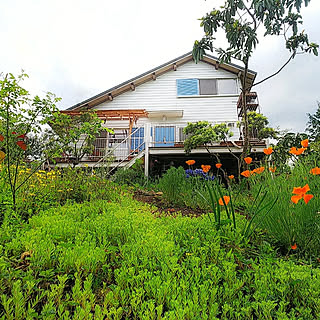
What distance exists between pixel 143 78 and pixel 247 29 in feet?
27.8

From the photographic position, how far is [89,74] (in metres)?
21.1

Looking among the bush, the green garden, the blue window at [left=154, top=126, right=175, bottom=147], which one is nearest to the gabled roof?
the blue window at [left=154, top=126, right=175, bottom=147]

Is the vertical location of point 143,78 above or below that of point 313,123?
above

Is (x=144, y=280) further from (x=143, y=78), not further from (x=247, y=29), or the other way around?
(x=143, y=78)

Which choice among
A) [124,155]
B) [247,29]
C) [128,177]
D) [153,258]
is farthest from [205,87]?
[153,258]

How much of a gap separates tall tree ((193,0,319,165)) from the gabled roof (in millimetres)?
7125

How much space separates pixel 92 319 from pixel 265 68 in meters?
15.0

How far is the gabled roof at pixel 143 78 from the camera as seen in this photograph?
13.7 meters

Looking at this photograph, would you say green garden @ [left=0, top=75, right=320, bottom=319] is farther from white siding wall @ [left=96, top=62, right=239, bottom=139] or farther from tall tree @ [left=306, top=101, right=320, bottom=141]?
tall tree @ [left=306, top=101, right=320, bottom=141]

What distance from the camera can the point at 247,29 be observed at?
6.20m

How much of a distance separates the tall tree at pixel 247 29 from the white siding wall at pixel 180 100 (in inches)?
263

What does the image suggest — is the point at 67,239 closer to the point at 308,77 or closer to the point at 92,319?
the point at 92,319

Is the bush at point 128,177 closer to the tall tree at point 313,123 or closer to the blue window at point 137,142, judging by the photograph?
the blue window at point 137,142

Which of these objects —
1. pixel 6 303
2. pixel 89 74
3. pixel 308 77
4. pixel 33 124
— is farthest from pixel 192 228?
pixel 89 74
